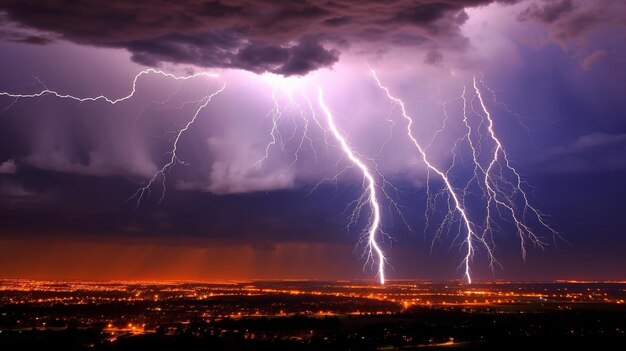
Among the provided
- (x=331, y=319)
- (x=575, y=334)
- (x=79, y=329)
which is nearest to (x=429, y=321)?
(x=331, y=319)

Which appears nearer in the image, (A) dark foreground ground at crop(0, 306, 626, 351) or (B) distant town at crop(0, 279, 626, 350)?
(A) dark foreground ground at crop(0, 306, 626, 351)

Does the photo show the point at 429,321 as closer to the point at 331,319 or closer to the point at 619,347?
the point at 331,319

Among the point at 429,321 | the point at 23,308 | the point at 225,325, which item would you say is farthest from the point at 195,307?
the point at 429,321

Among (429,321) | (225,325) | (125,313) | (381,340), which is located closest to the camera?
(381,340)

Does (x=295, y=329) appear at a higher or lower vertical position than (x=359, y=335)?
lower

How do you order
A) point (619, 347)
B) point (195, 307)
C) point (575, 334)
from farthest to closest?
point (195, 307)
point (575, 334)
point (619, 347)

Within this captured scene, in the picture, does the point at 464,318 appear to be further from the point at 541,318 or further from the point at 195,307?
the point at 195,307

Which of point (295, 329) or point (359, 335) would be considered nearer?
point (359, 335)

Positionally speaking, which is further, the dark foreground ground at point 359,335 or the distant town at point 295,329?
the distant town at point 295,329

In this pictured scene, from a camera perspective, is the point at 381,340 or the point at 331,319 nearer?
the point at 381,340
